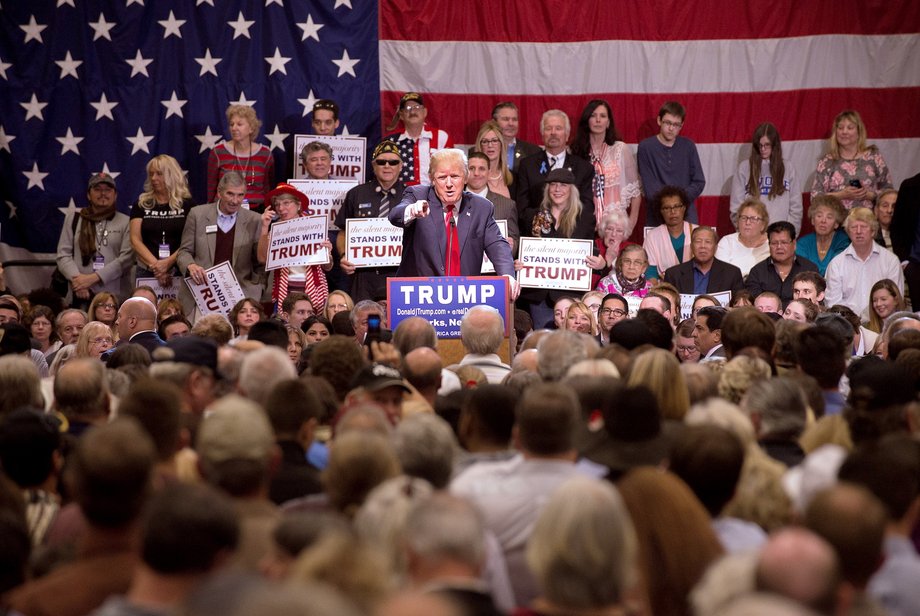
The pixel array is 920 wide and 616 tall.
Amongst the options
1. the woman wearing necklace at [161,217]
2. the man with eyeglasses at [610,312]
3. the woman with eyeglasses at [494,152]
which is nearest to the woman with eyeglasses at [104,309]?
the woman wearing necklace at [161,217]

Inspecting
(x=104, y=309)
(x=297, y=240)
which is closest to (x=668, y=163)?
(x=297, y=240)

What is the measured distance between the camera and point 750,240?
38.1ft

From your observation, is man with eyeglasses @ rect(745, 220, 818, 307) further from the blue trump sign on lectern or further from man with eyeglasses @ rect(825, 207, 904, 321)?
the blue trump sign on lectern

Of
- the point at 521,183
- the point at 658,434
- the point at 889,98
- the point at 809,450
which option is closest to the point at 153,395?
the point at 658,434

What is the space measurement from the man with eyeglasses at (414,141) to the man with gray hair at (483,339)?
509 centimetres

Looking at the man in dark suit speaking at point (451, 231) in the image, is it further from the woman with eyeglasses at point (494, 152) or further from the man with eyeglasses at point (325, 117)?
the man with eyeglasses at point (325, 117)

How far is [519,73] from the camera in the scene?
13.1 metres

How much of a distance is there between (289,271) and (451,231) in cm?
275

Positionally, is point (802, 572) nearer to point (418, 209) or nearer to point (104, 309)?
point (418, 209)

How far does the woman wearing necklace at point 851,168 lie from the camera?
12.1 m

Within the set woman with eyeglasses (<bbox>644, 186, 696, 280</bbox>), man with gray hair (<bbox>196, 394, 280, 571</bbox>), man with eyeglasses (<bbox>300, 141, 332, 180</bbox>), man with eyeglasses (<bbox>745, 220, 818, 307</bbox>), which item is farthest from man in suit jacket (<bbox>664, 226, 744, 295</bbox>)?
man with gray hair (<bbox>196, 394, 280, 571</bbox>)

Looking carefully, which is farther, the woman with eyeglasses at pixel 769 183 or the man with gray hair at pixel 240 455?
the woman with eyeglasses at pixel 769 183

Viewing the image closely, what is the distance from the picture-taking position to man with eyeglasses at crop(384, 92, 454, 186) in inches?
462

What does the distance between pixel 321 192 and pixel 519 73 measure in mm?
2775
